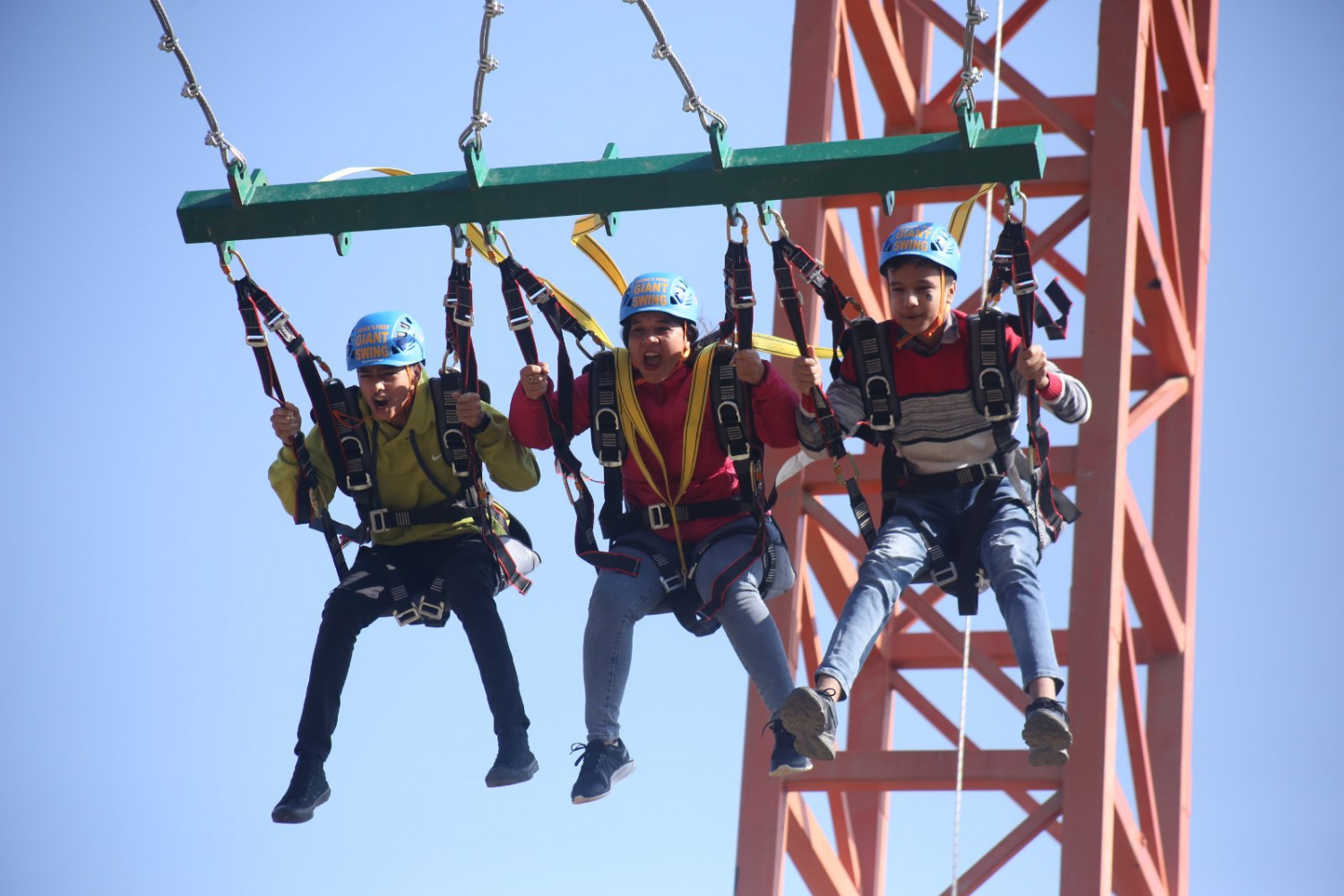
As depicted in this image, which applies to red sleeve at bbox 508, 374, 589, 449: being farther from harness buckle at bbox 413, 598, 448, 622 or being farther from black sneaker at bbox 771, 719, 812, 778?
black sneaker at bbox 771, 719, 812, 778

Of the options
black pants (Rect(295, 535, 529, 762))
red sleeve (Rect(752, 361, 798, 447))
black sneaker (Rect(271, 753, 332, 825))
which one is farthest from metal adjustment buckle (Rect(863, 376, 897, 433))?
black sneaker (Rect(271, 753, 332, 825))

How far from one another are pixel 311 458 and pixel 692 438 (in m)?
1.32

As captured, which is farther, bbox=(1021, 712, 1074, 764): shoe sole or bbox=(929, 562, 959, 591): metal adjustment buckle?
bbox=(929, 562, 959, 591): metal adjustment buckle

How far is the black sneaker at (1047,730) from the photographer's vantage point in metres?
7.35

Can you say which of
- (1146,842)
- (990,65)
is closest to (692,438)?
(990,65)

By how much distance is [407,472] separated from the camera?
825cm

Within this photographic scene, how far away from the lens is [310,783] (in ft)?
26.3

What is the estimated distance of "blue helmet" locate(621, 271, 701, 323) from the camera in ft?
26.2

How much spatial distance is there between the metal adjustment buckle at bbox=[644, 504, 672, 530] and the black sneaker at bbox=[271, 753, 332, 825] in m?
1.32

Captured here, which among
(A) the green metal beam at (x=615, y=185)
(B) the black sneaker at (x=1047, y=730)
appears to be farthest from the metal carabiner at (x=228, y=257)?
(B) the black sneaker at (x=1047, y=730)

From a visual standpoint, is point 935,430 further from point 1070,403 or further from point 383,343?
point 383,343

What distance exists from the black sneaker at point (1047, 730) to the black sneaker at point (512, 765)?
1.61m

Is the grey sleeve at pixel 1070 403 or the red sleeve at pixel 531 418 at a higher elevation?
the grey sleeve at pixel 1070 403

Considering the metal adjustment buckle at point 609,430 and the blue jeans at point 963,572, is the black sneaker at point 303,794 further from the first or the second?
the blue jeans at point 963,572
